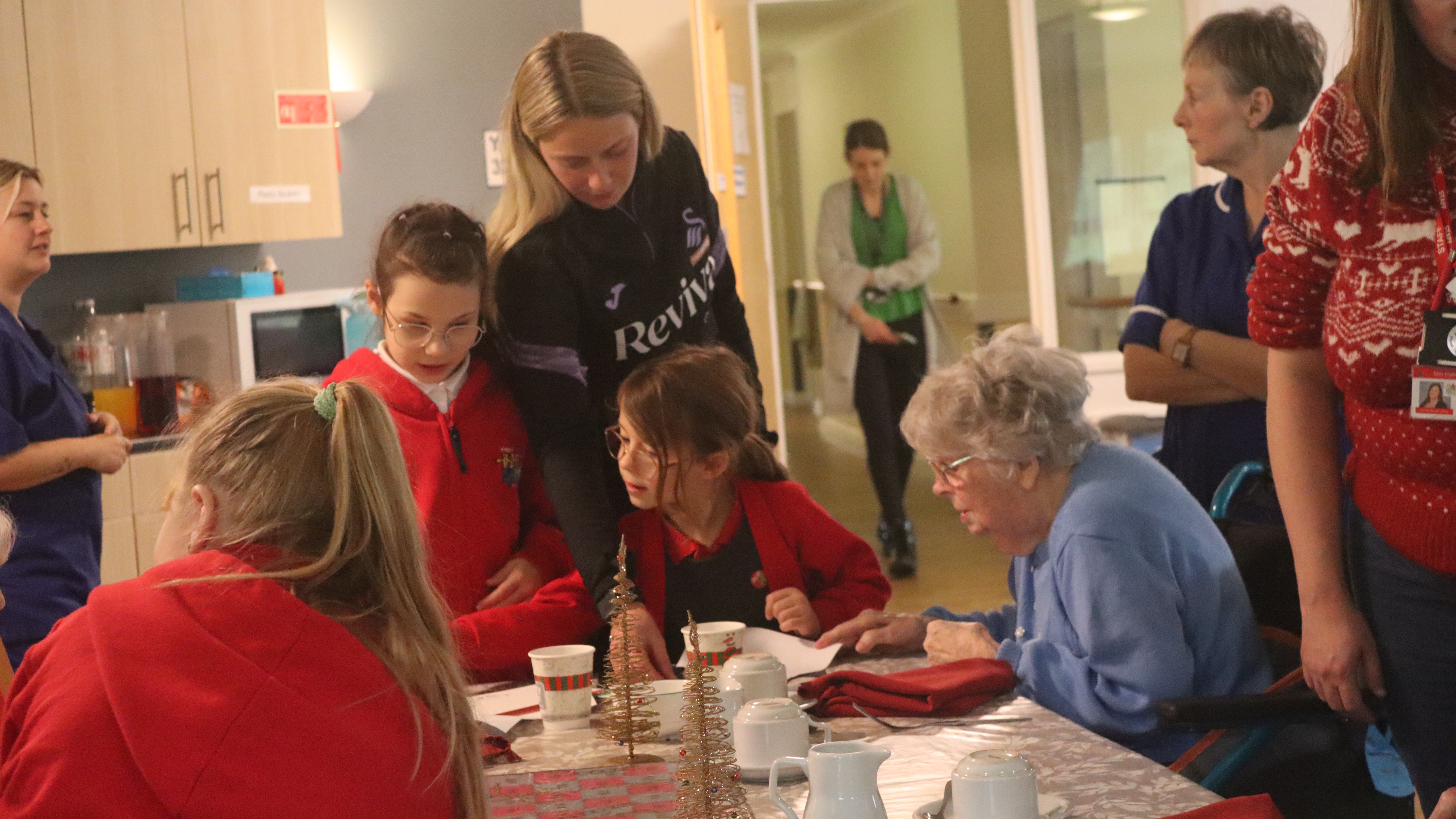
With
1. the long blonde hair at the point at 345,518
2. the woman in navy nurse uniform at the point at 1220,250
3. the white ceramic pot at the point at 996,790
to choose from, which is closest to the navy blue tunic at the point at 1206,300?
the woman in navy nurse uniform at the point at 1220,250

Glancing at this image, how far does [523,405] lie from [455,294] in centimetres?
21

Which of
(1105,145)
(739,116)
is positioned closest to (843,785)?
(739,116)

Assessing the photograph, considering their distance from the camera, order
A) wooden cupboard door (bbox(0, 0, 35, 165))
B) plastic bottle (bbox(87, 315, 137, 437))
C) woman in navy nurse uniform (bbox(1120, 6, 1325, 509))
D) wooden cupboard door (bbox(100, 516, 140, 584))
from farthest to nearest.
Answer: plastic bottle (bbox(87, 315, 137, 437)), wooden cupboard door (bbox(0, 0, 35, 165)), wooden cupboard door (bbox(100, 516, 140, 584)), woman in navy nurse uniform (bbox(1120, 6, 1325, 509))

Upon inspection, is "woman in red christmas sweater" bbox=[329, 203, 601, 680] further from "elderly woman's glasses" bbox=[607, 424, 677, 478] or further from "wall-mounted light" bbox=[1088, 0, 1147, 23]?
"wall-mounted light" bbox=[1088, 0, 1147, 23]

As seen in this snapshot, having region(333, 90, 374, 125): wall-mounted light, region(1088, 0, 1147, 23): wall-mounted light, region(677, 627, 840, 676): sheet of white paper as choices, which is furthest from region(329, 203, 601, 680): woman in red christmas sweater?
region(1088, 0, 1147, 23): wall-mounted light

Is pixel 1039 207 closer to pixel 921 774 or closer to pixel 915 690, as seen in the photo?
pixel 915 690

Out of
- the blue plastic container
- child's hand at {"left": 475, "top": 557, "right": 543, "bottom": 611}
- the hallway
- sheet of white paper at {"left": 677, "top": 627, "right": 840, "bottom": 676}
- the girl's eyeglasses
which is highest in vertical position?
the blue plastic container

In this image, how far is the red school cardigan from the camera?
2.22 metres

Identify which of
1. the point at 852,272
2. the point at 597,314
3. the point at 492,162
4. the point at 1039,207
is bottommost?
the point at 597,314

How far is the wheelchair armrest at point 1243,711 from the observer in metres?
1.66

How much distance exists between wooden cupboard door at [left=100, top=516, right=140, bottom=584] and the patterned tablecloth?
3.03 meters

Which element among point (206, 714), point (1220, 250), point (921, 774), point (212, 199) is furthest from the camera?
point (212, 199)

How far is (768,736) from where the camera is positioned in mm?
1482

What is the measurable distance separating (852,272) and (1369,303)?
14.7 ft
